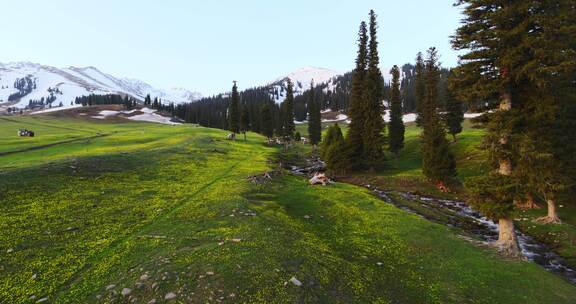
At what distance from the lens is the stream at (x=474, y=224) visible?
69.1ft

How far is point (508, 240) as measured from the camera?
20.7 meters

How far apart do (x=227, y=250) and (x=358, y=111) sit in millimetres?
48693

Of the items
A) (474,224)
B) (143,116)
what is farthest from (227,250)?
(143,116)

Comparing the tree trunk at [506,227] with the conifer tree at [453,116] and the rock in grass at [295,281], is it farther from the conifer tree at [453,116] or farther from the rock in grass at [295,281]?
the conifer tree at [453,116]

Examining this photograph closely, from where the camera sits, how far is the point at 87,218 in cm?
2188

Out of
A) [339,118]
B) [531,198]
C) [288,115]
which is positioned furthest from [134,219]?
[339,118]

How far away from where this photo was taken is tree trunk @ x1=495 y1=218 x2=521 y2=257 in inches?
797

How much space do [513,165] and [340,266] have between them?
44.6 ft

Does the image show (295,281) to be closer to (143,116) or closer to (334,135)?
(334,135)

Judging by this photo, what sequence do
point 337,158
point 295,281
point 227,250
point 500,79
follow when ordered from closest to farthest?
point 295,281
point 227,250
point 500,79
point 337,158

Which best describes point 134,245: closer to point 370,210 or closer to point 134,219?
point 134,219

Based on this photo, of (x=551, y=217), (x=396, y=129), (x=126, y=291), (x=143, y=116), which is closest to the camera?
(x=126, y=291)

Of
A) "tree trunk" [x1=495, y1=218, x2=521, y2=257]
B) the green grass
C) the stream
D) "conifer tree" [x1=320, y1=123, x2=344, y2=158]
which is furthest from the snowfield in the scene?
"tree trunk" [x1=495, y1=218, x2=521, y2=257]

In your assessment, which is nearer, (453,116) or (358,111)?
(358,111)
